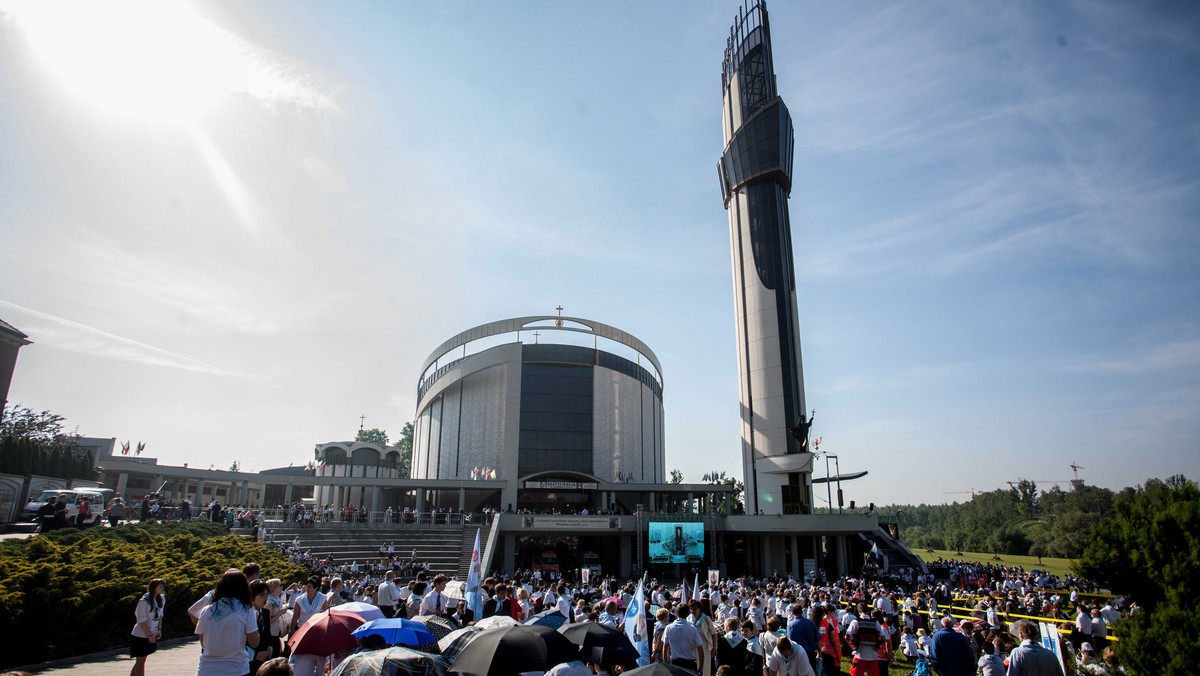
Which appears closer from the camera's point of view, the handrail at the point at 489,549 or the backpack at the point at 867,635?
the backpack at the point at 867,635

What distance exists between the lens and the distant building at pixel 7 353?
34125 mm

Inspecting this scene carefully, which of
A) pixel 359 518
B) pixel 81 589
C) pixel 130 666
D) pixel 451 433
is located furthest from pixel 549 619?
pixel 451 433

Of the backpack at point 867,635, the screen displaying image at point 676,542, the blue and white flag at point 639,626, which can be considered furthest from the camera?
the screen displaying image at point 676,542

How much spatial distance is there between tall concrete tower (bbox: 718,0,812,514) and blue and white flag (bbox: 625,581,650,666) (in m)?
35.6

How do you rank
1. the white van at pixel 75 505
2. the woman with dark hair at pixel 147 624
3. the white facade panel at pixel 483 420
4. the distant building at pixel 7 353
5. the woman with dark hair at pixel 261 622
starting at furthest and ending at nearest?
1. the white facade panel at pixel 483 420
2. the distant building at pixel 7 353
3. the white van at pixel 75 505
4. the woman with dark hair at pixel 147 624
5. the woman with dark hair at pixel 261 622

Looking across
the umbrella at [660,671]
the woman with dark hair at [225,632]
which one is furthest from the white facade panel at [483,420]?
the umbrella at [660,671]

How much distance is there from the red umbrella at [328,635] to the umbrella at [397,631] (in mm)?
257

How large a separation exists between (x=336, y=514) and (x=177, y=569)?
93.5 ft

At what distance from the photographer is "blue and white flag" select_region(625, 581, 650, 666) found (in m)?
10.6

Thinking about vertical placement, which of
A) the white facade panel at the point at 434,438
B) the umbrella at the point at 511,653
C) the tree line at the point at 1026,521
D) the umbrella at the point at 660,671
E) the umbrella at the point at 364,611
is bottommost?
the tree line at the point at 1026,521

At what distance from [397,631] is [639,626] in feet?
16.3

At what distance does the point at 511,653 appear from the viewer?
646 centimetres

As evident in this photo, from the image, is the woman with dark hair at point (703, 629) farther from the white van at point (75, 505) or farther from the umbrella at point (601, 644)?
the white van at point (75, 505)

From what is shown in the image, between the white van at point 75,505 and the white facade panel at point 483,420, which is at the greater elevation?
the white facade panel at point 483,420
